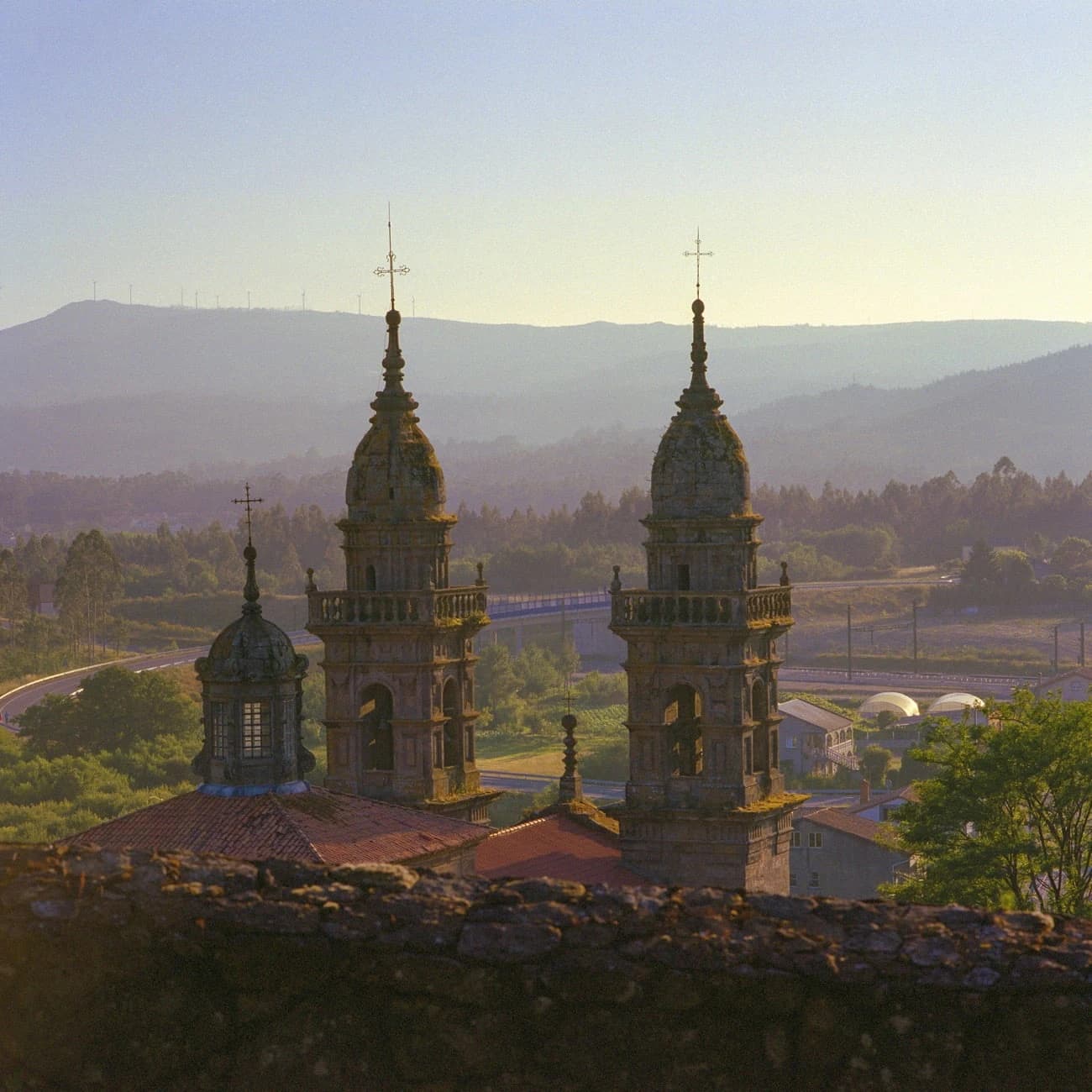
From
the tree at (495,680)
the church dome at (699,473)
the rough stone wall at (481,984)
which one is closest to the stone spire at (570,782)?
the church dome at (699,473)

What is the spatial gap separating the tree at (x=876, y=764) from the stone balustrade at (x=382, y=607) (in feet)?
218

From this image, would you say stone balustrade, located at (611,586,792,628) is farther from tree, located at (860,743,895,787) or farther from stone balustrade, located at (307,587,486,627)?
tree, located at (860,743,895,787)

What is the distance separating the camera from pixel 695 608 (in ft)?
Result: 157

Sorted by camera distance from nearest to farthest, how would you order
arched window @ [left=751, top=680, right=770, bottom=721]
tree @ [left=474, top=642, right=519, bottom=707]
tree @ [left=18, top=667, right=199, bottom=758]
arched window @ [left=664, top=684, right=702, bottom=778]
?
arched window @ [left=751, top=680, right=770, bottom=721] → arched window @ [left=664, top=684, right=702, bottom=778] → tree @ [left=18, top=667, right=199, bottom=758] → tree @ [left=474, top=642, right=519, bottom=707]

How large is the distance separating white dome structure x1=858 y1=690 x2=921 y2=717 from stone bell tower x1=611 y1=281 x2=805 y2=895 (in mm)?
90538

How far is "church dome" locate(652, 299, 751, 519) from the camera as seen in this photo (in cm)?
4803

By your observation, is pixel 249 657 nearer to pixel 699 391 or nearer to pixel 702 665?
pixel 702 665

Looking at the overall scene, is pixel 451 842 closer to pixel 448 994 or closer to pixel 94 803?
pixel 448 994

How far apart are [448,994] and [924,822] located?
33.0 metres

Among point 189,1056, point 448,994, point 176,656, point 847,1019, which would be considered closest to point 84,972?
point 189,1056

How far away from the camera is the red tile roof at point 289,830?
37781 millimetres

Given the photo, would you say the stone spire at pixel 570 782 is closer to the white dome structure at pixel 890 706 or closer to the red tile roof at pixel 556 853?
the red tile roof at pixel 556 853

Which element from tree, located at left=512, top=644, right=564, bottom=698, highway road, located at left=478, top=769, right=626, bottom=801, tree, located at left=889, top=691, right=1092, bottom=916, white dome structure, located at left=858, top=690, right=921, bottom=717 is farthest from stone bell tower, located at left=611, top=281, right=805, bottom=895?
tree, located at left=512, top=644, right=564, bottom=698

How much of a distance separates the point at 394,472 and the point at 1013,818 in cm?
1484
